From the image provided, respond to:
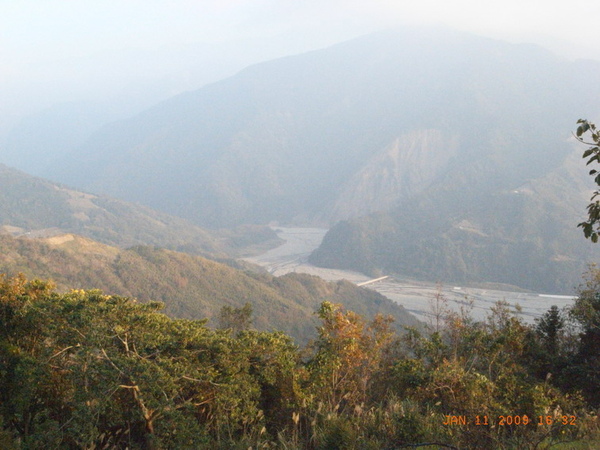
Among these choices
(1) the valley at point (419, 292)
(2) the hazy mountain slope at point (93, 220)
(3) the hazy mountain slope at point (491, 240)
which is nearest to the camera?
(1) the valley at point (419, 292)

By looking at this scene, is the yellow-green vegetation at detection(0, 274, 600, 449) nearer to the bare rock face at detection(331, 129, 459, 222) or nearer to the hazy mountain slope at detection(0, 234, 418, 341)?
the hazy mountain slope at detection(0, 234, 418, 341)

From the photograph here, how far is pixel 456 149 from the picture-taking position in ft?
558

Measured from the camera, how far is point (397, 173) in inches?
6722

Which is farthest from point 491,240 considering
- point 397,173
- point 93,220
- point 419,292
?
point 93,220

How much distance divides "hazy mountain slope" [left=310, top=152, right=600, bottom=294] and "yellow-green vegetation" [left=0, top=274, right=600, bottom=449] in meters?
82.6

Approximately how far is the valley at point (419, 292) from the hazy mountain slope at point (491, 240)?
14.2 ft

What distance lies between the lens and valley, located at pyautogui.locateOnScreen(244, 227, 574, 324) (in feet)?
245

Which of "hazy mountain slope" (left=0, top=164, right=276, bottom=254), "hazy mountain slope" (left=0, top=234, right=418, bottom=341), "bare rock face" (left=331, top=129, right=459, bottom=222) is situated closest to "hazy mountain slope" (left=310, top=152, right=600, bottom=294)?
"bare rock face" (left=331, top=129, right=459, bottom=222)

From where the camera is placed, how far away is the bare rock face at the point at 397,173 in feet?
543

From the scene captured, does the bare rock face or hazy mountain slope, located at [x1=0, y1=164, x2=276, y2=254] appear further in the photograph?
the bare rock face
